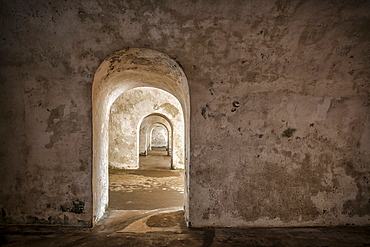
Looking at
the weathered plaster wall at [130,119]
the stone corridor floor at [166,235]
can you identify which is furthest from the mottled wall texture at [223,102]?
the weathered plaster wall at [130,119]

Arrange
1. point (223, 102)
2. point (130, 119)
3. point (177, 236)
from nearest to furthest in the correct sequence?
1. point (177, 236)
2. point (223, 102)
3. point (130, 119)

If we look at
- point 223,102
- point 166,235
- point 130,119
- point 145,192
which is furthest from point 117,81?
point 130,119

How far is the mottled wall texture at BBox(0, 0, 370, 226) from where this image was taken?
7.96 ft

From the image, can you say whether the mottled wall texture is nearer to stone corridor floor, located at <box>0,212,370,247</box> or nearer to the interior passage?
stone corridor floor, located at <box>0,212,370,247</box>

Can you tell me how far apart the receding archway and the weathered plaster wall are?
523cm

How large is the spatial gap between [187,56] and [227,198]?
184cm

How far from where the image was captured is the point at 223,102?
258cm

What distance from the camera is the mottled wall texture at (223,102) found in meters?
2.43

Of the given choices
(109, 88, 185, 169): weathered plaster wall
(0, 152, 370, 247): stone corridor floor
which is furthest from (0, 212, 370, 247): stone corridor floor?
(109, 88, 185, 169): weathered plaster wall

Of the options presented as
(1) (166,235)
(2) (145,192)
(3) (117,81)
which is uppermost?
(3) (117,81)

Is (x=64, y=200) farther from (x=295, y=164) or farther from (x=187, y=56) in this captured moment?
(x=295, y=164)

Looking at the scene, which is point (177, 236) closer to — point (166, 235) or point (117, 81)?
point (166, 235)

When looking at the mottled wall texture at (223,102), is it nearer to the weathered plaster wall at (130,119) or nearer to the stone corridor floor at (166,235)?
the stone corridor floor at (166,235)

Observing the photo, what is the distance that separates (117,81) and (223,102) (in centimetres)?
181
